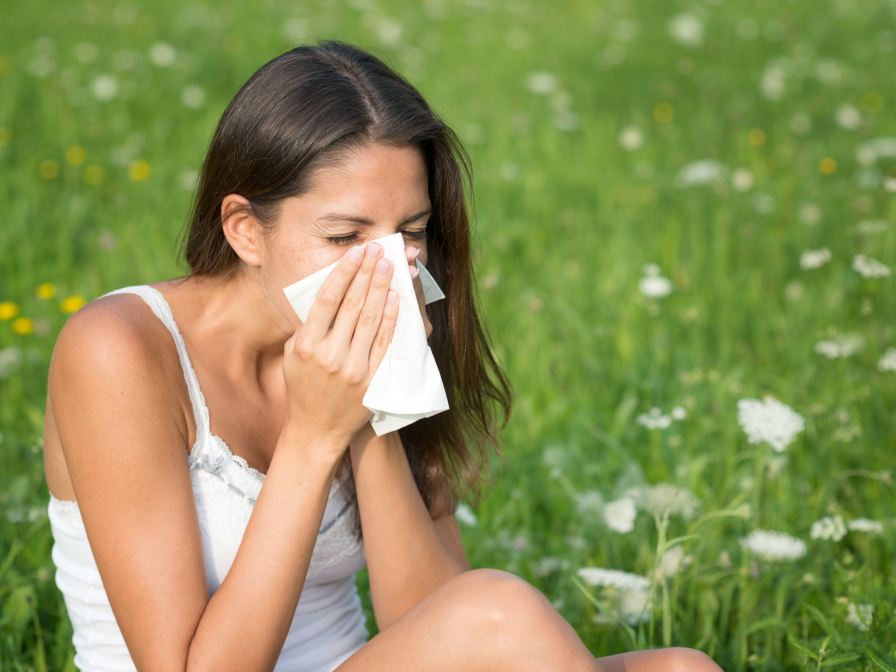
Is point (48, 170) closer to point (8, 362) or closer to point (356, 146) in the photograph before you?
point (8, 362)

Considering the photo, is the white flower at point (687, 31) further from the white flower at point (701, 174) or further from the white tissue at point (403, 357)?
the white tissue at point (403, 357)

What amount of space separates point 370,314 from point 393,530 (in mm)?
451

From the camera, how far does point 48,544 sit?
2.12m

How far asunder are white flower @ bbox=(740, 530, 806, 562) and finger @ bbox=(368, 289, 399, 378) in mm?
1089

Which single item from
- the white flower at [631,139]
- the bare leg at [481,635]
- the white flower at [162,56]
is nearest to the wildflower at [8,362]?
the bare leg at [481,635]

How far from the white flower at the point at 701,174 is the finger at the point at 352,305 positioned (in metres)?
2.96

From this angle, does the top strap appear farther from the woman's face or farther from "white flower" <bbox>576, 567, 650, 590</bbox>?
"white flower" <bbox>576, 567, 650, 590</bbox>

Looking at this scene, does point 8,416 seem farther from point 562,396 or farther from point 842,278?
point 842,278

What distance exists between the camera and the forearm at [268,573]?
1244mm

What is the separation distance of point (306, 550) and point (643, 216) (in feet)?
10.2

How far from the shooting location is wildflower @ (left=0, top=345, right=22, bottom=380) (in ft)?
8.71

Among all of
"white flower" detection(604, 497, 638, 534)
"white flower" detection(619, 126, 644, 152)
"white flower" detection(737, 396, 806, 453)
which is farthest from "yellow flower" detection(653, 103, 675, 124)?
"white flower" detection(604, 497, 638, 534)

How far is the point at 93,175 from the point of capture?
158 inches

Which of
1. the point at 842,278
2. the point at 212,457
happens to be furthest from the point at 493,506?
the point at 842,278
